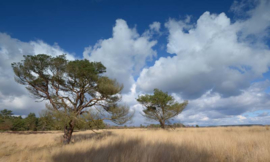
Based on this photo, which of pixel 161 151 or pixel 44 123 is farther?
pixel 44 123

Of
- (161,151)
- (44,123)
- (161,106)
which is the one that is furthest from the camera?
(161,106)

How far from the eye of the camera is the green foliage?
24.2 meters

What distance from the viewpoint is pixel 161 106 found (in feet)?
82.2

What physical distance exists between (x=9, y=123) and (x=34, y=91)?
140 ft

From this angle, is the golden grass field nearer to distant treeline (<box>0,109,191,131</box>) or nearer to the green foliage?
distant treeline (<box>0,109,191,131</box>)

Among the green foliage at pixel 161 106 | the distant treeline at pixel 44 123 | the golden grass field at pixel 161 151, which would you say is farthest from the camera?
the green foliage at pixel 161 106

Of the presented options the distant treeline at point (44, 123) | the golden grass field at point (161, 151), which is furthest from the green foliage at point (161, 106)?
the golden grass field at point (161, 151)

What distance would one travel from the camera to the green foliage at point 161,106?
2423 centimetres

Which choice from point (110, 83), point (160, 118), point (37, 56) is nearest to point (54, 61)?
point (37, 56)

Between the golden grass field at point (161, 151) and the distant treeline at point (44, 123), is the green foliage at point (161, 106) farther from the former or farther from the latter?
the golden grass field at point (161, 151)

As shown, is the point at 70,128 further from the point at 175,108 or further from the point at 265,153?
the point at 175,108

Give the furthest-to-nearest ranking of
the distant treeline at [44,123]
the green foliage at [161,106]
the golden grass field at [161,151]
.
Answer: the green foliage at [161,106] → the distant treeline at [44,123] → the golden grass field at [161,151]

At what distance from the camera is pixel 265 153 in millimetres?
4180

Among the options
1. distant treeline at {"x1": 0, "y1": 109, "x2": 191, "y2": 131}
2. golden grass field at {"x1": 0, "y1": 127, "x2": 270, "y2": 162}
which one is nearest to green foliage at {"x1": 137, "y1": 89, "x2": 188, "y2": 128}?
distant treeline at {"x1": 0, "y1": 109, "x2": 191, "y2": 131}
